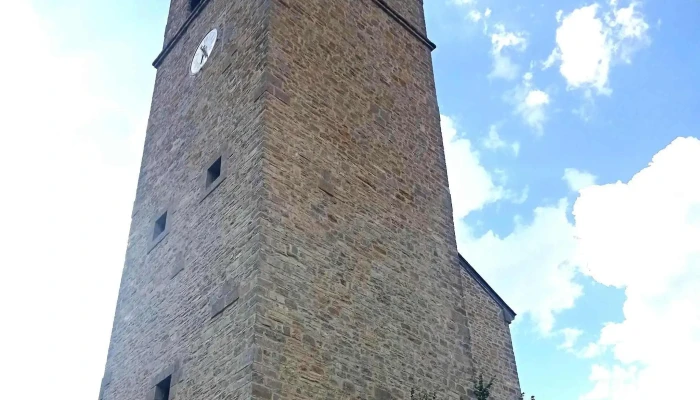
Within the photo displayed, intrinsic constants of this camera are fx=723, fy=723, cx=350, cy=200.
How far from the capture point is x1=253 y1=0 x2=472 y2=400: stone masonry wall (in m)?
8.38

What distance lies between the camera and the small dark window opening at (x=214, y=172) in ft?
33.8

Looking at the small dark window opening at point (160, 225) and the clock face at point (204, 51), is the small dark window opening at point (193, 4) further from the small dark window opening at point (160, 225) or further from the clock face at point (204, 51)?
the small dark window opening at point (160, 225)

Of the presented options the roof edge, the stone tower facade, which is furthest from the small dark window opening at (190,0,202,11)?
the roof edge

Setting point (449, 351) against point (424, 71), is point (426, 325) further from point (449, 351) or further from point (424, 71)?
point (424, 71)

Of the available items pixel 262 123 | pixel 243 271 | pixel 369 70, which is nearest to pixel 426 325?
pixel 243 271

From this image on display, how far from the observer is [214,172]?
1042 cm

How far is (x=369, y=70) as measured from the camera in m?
12.0

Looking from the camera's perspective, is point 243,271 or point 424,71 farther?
point 424,71

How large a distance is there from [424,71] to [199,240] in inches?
231

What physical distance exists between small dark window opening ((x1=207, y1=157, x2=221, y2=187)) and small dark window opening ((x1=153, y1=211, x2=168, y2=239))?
4.20 feet

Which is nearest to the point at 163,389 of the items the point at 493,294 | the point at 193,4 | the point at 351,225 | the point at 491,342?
the point at 351,225

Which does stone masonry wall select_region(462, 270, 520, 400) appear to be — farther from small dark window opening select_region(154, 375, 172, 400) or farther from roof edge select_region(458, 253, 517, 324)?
small dark window opening select_region(154, 375, 172, 400)

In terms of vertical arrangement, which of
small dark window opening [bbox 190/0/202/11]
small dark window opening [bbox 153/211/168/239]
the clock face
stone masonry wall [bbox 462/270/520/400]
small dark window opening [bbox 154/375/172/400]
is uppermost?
small dark window opening [bbox 190/0/202/11]

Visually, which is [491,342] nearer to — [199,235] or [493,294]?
[493,294]
